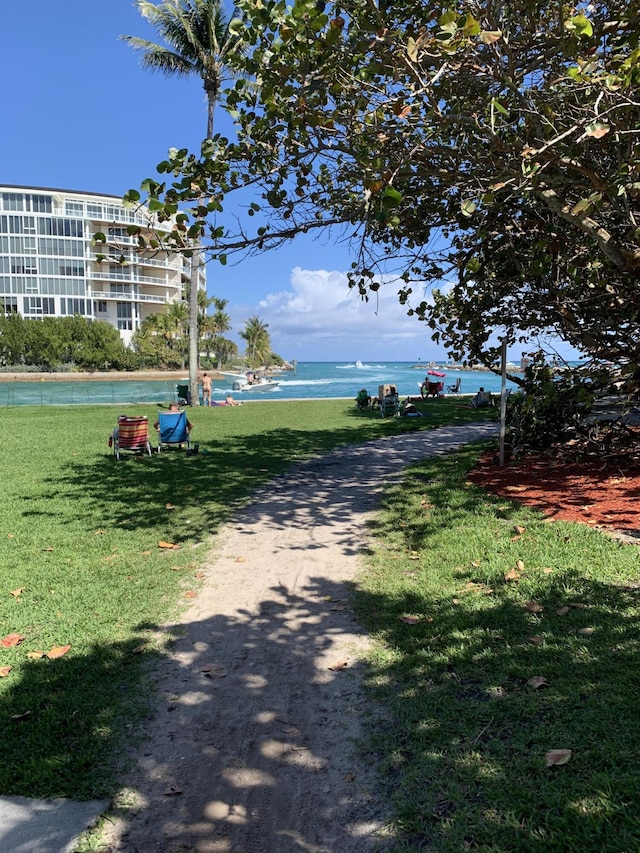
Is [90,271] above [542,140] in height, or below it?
above

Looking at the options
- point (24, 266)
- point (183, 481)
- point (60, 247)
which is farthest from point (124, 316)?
point (183, 481)

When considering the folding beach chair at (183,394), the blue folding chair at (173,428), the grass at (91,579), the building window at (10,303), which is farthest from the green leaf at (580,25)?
the building window at (10,303)

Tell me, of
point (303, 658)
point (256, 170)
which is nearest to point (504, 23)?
point (256, 170)

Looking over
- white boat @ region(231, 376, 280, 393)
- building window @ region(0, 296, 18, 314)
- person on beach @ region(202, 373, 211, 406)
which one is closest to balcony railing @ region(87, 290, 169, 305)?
building window @ region(0, 296, 18, 314)

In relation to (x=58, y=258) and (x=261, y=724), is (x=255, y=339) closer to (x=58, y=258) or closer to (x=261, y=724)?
(x=58, y=258)

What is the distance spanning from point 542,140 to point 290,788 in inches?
228

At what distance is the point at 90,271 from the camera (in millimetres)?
76312

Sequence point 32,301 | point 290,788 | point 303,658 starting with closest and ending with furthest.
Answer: point 290,788 → point 303,658 → point 32,301

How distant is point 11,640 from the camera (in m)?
4.07

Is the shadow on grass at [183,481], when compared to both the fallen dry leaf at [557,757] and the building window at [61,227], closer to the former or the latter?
the fallen dry leaf at [557,757]

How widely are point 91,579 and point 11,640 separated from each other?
1173 millimetres

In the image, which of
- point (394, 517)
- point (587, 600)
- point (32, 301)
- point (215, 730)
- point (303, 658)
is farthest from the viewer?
point (32, 301)

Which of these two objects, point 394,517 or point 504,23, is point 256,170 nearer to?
point 504,23

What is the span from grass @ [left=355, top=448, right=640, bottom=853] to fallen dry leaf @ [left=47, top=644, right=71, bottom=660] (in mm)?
2161
